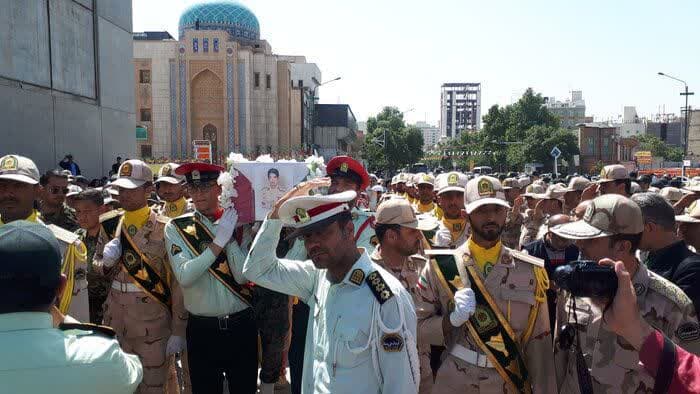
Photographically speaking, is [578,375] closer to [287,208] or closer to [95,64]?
[287,208]

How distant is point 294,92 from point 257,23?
771cm

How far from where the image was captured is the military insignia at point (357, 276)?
2.65 metres

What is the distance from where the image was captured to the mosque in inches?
1907

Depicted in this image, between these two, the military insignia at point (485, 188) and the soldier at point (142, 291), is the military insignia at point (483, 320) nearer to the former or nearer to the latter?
the military insignia at point (485, 188)

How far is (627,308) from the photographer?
2.14 m

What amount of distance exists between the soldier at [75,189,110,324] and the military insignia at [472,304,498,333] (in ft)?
11.6

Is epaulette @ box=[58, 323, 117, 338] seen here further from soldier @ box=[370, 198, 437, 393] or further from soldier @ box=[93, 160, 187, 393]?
soldier @ box=[93, 160, 187, 393]

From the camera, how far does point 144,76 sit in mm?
49594

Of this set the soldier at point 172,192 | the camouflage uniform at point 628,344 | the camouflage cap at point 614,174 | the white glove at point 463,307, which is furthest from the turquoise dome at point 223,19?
the camouflage uniform at point 628,344

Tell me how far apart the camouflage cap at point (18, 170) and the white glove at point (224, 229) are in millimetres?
1319

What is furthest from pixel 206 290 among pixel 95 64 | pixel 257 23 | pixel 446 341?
pixel 257 23

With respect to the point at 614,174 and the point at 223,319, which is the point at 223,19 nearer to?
the point at 614,174

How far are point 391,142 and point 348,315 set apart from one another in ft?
214

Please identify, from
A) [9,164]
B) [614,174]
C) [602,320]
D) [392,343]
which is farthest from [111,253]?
[614,174]
